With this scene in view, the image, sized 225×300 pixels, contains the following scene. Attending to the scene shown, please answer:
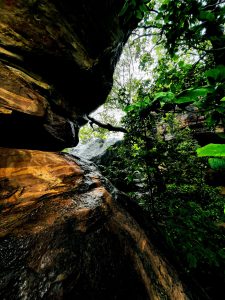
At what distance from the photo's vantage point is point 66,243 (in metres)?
1.70

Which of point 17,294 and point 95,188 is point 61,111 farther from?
point 17,294

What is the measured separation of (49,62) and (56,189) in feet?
9.61

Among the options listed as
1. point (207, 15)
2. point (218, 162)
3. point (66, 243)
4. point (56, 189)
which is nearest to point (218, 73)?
point (218, 162)

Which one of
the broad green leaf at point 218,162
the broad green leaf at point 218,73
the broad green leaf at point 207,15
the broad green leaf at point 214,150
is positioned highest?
the broad green leaf at point 207,15

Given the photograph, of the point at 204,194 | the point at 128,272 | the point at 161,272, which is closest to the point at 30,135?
the point at 128,272

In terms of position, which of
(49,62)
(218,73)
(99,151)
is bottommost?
(99,151)

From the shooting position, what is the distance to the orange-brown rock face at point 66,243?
142cm

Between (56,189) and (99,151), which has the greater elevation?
(56,189)

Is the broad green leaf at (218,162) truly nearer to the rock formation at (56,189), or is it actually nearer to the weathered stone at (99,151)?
the rock formation at (56,189)

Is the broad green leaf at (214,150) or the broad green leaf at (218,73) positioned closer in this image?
the broad green leaf at (214,150)

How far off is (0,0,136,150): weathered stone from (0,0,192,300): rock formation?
2cm

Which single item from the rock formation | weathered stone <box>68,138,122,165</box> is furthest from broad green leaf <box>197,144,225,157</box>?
weathered stone <box>68,138,122,165</box>

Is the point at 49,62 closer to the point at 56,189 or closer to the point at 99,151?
the point at 56,189

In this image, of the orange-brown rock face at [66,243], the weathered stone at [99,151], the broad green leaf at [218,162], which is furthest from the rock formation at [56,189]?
the weathered stone at [99,151]
